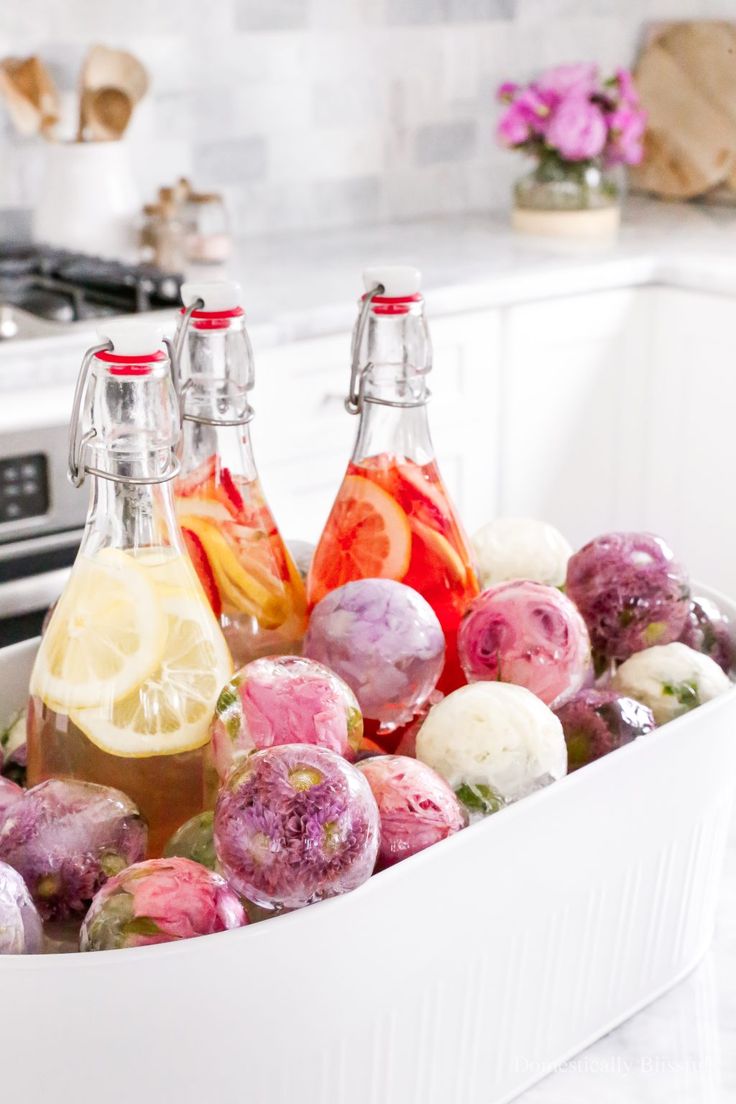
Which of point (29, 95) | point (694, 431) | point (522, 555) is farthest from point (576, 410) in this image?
point (522, 555)

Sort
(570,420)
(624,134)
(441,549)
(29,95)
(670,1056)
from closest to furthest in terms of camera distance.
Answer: (670,1056)
(441,549)
(29,95)
(570,420)
(624,134)

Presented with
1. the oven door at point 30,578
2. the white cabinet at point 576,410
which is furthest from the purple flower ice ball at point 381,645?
the white cabinet at point 576,410

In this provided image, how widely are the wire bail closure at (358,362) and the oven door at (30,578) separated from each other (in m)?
0.89

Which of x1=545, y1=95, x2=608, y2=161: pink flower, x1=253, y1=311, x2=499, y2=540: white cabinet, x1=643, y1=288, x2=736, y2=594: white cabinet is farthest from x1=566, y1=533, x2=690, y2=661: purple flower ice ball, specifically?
x1=545, y1=95, x2=608, y2=161: pink flower

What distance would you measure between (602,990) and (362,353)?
0.30 meters

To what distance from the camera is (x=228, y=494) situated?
2.04ft

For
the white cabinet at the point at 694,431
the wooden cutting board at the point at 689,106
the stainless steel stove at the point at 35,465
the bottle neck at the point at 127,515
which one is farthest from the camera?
the wooden cutting board at the point at 689,106

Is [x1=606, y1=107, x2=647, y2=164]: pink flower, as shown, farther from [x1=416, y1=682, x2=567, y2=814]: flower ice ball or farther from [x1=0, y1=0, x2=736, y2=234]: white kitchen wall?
[x1=416, y1=682, x2=567, y2=814]: flower ice ball

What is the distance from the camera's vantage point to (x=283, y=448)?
170cm

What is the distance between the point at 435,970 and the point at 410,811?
2.3 inches

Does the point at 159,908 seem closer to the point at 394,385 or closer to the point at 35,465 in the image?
the point at 394,385

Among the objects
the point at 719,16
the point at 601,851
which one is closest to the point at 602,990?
the point at 601,851

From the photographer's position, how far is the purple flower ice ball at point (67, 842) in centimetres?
48

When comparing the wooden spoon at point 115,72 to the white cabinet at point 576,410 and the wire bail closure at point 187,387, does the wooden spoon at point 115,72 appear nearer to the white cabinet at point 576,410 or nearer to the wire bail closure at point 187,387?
the white cabinet at point 576,410
